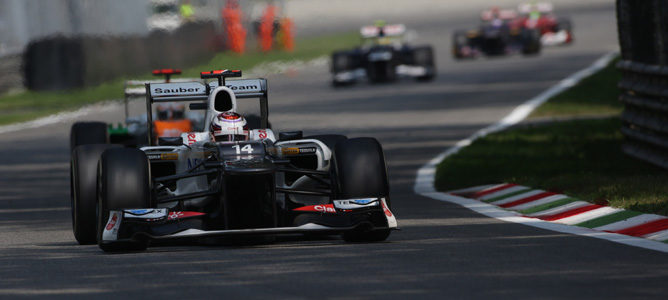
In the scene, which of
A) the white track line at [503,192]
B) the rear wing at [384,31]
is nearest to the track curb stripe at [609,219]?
the white track line at [503,192]

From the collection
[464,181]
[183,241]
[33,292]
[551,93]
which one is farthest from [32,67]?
[33,292]

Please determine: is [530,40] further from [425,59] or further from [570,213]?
[570,213]

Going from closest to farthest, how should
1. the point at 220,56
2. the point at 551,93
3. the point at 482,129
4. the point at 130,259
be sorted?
the point at 130,259
the point at 482,129
the point at 551,93
the point at 220,56

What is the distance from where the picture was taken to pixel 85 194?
31.7ft

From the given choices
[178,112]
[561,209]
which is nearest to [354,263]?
[561,209]

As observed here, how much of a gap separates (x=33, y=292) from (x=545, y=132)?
1216 cm

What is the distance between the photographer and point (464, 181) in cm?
1380

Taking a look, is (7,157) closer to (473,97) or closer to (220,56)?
(473,97)

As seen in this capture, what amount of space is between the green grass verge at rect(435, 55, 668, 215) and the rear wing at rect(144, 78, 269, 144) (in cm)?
296

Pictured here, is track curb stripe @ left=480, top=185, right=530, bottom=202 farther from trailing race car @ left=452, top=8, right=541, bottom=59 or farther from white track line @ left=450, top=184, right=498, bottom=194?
trailing race car @ left=452, top=8, right=541, bottom=59

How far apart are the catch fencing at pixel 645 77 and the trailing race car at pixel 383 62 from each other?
15678mm

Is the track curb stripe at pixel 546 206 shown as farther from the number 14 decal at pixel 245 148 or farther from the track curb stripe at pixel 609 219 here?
the number 14 decal at pixel 245 148

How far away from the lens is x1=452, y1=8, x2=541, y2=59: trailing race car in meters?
38.9

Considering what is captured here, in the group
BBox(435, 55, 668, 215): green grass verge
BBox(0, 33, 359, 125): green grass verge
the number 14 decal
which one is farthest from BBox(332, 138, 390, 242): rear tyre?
BBox(0, 33, 359, 125): green grass verge
